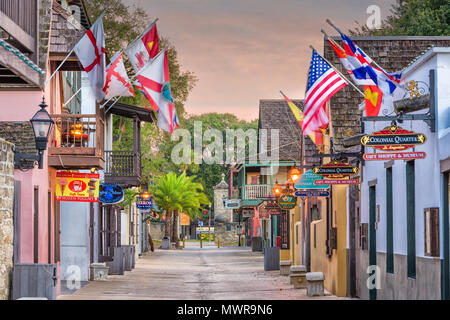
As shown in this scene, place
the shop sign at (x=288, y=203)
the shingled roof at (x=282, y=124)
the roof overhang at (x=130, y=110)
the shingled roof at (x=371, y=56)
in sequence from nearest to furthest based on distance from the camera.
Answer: the shingled roof at (x=371, y=56) < the shop sign at (x=288, y=203) < the roof overhang at (x=130, y=110) < the shingled roof at (x=282, y=124)

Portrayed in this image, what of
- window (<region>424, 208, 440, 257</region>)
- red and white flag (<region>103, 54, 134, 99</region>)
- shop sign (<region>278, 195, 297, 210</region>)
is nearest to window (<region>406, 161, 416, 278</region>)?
window (<region>424, 208, 440, 257</region>)

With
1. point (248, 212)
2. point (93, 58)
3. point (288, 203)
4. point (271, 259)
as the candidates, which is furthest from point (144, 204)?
point (93, 58)

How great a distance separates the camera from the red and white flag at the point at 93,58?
19297 mm

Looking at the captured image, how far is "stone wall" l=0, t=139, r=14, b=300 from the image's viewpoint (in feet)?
50.2

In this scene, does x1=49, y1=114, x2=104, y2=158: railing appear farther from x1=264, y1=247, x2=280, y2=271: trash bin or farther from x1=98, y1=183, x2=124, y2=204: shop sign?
x1=264, y1=247, x2=280, y2=271: trash bin

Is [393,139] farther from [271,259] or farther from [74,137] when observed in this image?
[271,259]

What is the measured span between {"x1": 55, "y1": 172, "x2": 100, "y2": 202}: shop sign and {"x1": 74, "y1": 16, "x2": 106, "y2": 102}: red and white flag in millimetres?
2686

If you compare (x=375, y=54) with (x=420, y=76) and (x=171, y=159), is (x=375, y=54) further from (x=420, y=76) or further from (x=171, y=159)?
(x=171, y=159)

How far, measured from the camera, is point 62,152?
20938mm

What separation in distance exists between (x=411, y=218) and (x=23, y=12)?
9613mm

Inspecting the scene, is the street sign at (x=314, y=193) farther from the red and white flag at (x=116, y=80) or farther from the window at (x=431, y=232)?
the window at (x=431, y=232)

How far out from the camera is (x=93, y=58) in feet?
63.7

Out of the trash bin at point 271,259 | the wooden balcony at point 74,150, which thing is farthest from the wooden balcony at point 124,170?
the wooden balcony at point 74,150

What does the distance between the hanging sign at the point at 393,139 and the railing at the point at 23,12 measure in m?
7.74
